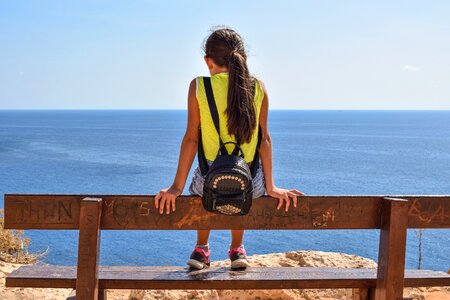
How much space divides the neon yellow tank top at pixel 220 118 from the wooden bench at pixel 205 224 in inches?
16.0

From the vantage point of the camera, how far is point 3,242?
1311 cm

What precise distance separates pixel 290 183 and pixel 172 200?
48.5 m

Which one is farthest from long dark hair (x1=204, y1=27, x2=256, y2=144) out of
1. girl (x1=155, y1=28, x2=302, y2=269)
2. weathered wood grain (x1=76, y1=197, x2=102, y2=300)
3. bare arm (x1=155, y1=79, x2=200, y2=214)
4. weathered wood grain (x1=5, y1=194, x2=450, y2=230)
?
weathered wood grain (x1=76, y1=197, x2=102, y2=300)

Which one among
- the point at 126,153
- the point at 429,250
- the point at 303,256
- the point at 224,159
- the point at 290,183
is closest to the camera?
the point at 224,159

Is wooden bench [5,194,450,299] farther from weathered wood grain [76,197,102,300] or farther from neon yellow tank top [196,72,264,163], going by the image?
neon yellow tank top [196,72,264,163]

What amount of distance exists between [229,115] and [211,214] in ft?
2.04

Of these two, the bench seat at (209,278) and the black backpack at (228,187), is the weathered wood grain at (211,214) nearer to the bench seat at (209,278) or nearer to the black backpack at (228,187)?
the black backpack at (228,187)

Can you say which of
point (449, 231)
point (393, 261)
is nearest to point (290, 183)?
point (449, 231)

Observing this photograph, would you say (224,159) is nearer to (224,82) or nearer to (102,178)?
(224,82)

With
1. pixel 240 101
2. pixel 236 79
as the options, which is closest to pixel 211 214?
pixel 240 101

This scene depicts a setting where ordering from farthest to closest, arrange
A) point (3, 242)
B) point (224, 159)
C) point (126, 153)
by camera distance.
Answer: point (126, 153) < point (3, 242) < point (224, 159)

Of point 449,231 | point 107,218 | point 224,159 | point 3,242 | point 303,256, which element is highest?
point 224,159

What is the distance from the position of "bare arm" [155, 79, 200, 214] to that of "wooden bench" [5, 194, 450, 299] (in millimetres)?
58

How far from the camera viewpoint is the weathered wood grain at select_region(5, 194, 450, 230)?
3650 millimetres
